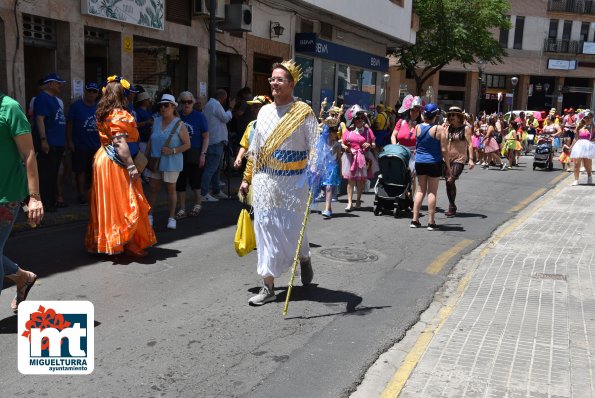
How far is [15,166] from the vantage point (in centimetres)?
434

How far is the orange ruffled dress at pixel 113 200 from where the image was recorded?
21.1 ft

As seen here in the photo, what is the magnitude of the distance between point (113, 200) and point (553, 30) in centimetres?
5644

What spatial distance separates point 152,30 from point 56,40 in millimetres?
2631

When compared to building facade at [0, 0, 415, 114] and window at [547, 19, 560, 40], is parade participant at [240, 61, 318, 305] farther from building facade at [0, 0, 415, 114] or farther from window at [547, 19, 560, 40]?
window at [547, 19, 560, 40]

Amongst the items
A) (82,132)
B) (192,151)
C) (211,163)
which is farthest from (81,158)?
(211,163)

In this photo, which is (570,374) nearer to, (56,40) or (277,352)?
(277,352)

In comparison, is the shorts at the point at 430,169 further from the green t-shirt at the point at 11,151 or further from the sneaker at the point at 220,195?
the green t-shirt at the point at 11,151

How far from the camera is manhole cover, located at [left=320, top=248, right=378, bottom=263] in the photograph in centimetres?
710

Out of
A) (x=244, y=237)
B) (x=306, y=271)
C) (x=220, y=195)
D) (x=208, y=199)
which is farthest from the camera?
(x=220, y=195)

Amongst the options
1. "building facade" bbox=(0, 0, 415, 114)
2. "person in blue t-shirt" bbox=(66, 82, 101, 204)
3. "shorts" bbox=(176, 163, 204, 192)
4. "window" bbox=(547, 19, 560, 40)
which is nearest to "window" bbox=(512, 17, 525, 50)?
"window" bbox=(547, 19, 560, 40)

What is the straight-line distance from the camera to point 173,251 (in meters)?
7.11

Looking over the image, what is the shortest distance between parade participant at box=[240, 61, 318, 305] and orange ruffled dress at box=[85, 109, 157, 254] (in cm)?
180

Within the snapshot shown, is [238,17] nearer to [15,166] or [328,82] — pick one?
[328,82]

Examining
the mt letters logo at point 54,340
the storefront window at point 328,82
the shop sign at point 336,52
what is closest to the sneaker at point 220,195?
the mt letters logo at point 54,340
